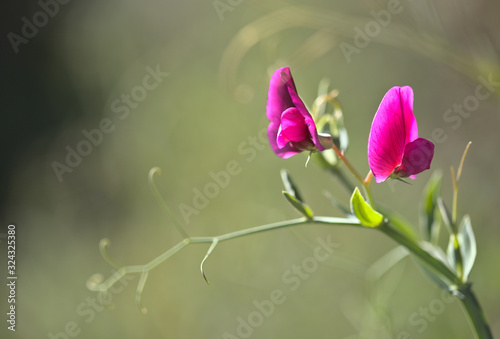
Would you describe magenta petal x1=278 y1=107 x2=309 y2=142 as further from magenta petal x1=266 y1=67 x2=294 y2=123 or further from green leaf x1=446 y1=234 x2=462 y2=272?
green leaf x1=446 y1=234 x2=462 y2=272

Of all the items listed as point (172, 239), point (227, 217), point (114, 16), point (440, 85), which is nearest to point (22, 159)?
point (114, 16)

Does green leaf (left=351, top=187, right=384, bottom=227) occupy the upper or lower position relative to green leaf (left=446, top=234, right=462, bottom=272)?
upper

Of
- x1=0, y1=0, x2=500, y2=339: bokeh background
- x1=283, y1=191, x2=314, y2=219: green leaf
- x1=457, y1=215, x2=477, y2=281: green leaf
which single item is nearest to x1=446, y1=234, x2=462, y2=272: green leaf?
x1=457, y1=215, x2=477, y2=281: green leaf

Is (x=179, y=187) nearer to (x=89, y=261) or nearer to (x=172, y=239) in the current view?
(x=172, y=239)

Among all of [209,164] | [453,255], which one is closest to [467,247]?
[453,255]

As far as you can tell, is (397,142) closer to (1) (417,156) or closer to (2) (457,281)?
(1) (417,156)

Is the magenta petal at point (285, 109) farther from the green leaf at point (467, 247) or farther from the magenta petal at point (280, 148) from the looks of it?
the green leaf at point (467, 247)
